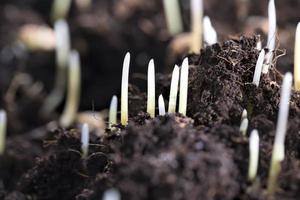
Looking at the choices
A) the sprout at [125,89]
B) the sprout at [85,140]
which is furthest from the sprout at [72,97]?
the sprout at [125,89]

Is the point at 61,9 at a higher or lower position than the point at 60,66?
higher

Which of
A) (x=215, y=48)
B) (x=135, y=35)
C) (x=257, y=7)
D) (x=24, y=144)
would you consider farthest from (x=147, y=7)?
(x=215, y=48)

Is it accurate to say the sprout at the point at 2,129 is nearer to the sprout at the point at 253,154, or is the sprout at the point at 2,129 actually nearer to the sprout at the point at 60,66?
the sprout at the point at 60,66

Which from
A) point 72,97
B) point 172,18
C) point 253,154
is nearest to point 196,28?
point 172,18

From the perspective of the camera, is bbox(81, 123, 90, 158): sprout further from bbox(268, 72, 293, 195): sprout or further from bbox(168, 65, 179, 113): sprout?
bbox(268, 72, 293, 195): sprout

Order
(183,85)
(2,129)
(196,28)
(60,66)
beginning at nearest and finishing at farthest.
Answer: (183,85) → (2,129) → (196,28) → (60,66)

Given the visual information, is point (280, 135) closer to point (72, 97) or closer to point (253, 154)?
point (253, 154)

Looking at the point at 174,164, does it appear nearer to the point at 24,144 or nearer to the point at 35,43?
the point at 24,144
